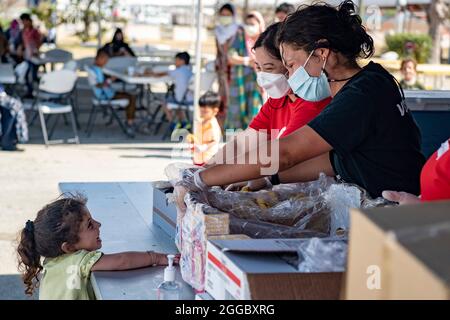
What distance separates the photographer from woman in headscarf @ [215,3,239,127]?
9.03 m

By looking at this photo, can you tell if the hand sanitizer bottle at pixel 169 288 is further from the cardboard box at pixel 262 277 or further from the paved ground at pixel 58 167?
the paved ground at pixel 58 167

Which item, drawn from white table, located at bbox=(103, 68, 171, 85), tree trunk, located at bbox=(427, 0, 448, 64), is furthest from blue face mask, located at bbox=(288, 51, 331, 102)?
tree trunk, located at bbox=(427, 0, 448, 64)

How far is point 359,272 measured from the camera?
125cm

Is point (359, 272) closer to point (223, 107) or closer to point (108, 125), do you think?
point (223, 107)

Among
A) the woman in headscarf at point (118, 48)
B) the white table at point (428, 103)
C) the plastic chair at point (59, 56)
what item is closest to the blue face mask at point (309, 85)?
the white table at point (428, 103)

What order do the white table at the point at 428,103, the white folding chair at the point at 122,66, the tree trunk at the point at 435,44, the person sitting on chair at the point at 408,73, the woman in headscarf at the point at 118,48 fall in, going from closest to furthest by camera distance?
the white table at the point at 428,103 < the person sitting on chair at the point at 408,73 < the white folding chair at the point at 122,66 < the woman in headscarf at the point at 118,48 < the tree trunk at the point at 435,44

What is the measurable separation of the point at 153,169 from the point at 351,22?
5574mm

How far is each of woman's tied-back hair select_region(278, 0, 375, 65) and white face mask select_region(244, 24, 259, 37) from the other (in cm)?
639

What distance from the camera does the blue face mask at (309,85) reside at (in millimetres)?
2514

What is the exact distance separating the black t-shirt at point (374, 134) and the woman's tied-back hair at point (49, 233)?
2.53 ft

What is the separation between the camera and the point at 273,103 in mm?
3189

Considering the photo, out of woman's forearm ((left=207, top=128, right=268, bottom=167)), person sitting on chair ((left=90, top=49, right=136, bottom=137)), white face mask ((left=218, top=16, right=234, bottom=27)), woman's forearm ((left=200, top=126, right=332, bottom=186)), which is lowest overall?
person sitting on chair ((left=90, top=49, right=136, bottom=137))

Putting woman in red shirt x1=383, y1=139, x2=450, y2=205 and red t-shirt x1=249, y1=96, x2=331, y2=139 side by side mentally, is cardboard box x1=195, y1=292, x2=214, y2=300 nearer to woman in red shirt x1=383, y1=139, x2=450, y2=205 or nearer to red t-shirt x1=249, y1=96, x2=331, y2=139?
woman in red shirt x1=383, y1=139, x2=450, y2=205
